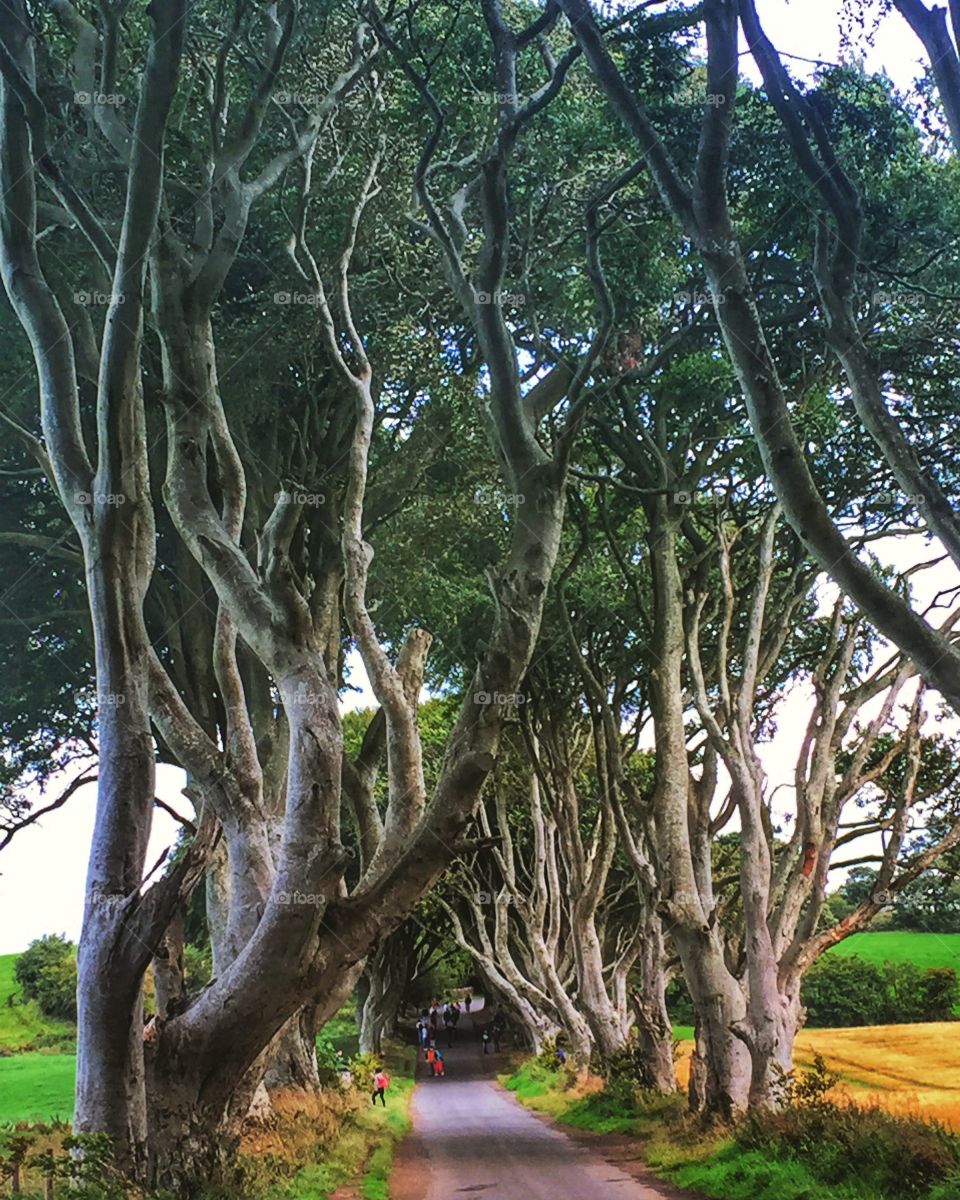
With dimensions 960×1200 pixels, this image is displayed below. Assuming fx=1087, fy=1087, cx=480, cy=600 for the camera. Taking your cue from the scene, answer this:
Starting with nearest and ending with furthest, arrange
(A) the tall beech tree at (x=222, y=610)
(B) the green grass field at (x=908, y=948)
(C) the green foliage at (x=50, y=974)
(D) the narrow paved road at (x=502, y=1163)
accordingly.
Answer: (A) the tall beech tree at (x=222, y=610) < (D) the narrow paved road at (x=502, y=1163) < (B) the green grass field at (x=908, y=948) < (C) the green foliage at (x=50, y=974)

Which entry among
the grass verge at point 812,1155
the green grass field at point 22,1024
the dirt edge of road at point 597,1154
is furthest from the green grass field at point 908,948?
the green grass field at point 22,1024

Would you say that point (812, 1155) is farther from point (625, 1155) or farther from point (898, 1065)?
point (898, 1065)

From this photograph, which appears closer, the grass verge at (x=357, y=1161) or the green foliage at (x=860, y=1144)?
the green foliage at (x=860, y=1144)

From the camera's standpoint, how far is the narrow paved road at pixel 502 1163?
40.1 feet

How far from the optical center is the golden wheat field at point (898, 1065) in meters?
12.7

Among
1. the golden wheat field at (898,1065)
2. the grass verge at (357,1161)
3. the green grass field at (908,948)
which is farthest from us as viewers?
the green grass field at (908,948)

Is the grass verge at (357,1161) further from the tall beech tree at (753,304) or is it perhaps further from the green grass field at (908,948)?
the green grass field at (908,948)

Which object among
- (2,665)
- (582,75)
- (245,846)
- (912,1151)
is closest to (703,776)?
(912,1151)

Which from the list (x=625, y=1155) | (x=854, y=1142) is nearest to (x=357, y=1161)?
(x=625, y=1155)

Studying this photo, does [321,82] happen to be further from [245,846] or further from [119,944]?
[119,944]

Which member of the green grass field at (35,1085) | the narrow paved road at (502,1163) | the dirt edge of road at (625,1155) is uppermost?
the green grass field at (35,1085)

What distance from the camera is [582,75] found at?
45.3 feet

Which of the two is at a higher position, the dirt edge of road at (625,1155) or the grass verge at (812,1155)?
the grass verge at (812,1155)

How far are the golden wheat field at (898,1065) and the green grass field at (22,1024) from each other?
19.0 m
